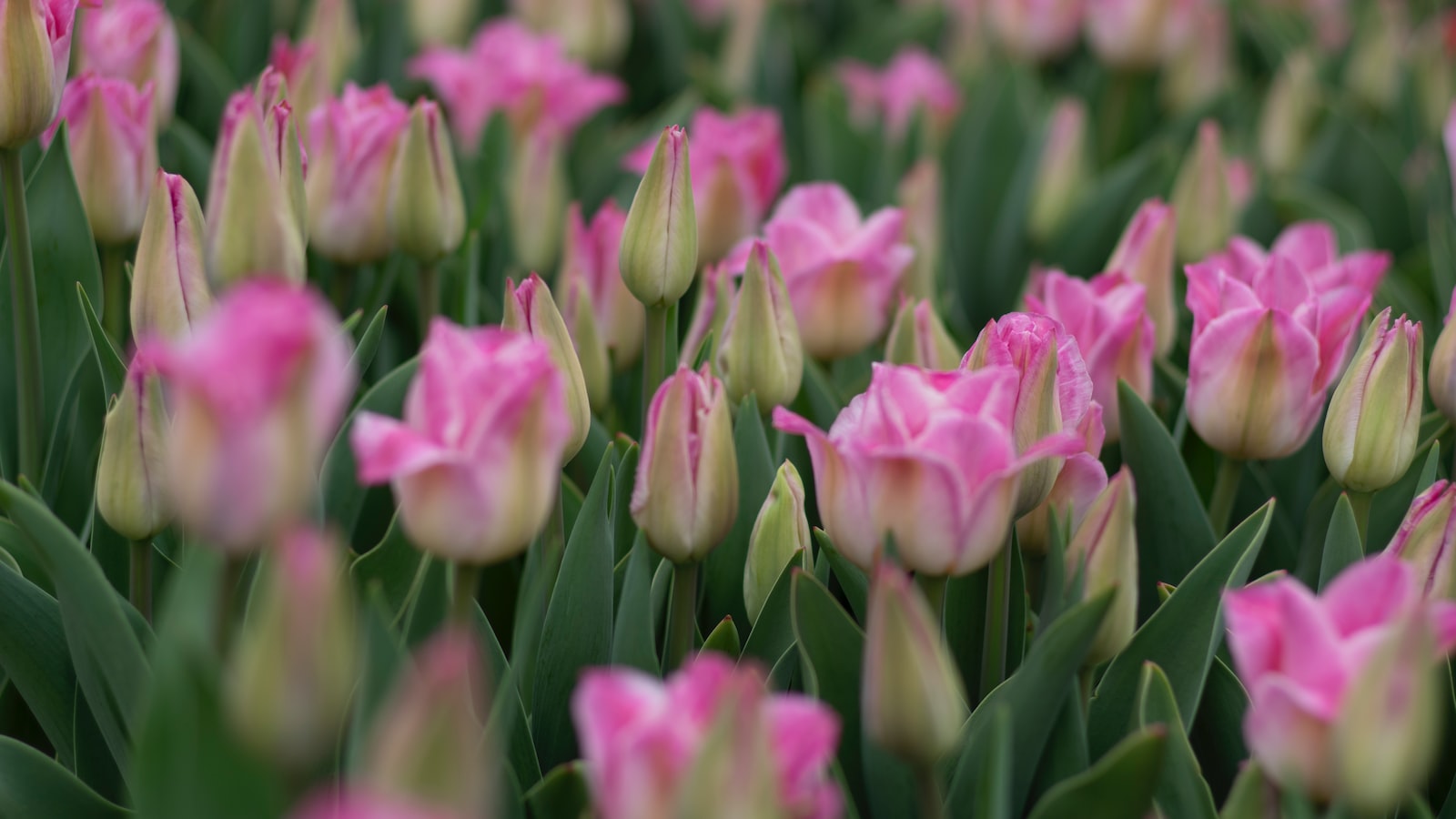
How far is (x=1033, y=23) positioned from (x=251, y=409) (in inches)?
69.7

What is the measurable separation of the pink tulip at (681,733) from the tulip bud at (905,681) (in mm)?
48

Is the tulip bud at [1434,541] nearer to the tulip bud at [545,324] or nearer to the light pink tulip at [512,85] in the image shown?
the tulip bud at [545,324]

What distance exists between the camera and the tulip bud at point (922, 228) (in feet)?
4.10

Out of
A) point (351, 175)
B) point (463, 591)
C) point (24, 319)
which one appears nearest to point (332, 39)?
point (351, 175)

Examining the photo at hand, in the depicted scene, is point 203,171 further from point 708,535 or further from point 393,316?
point 708,535

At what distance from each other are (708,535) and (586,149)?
1057 millimetres

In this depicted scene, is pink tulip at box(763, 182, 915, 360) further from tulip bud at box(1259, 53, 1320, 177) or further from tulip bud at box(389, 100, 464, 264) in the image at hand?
tulip bud at box(1259, 53, 1320, 177)

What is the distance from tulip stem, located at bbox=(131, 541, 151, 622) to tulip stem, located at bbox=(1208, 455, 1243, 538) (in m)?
0.65

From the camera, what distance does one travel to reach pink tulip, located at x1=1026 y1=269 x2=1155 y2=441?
3.15ft

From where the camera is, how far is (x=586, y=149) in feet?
5.66

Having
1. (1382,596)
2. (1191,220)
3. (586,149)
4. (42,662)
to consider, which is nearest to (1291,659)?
(1382,596)

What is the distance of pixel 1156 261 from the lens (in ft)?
3.63

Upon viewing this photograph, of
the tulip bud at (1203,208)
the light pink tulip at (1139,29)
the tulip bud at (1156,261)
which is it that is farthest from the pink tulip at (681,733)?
the light pink tulip at (1139,29)

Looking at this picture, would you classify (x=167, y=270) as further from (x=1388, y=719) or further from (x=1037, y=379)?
(x=1388, y=719)
